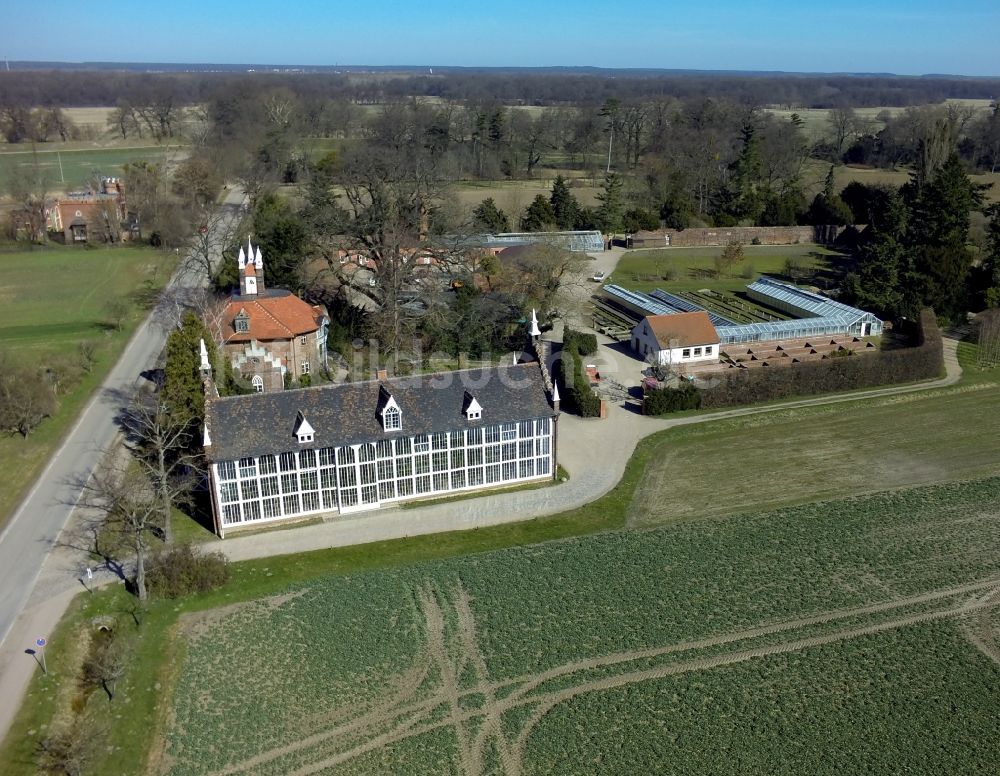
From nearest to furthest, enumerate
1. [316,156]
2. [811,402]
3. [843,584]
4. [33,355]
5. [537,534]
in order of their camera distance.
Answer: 1. [843,584]
2. [537,534]
3. [811,402]
4. [33,355]
5. [316,156]

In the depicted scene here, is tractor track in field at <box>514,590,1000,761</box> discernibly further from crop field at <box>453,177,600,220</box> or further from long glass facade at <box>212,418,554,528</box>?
crop field at <box>453,177,600,220</box>

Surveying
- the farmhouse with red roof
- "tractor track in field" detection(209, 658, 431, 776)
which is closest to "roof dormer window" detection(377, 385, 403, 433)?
"tractor track in field" detection(209, 658, 431, 776)

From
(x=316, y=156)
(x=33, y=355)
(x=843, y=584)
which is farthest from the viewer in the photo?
(x=316, y=156)

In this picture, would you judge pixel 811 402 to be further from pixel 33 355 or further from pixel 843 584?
pixel 33 355

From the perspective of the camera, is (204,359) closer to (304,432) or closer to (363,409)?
(304,432)

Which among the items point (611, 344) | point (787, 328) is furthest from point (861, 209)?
point (611, 344)

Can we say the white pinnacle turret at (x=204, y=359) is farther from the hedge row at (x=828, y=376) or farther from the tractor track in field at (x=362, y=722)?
the hedge row at (x=828, y=376)

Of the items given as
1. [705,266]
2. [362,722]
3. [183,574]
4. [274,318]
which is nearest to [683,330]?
[274,318]

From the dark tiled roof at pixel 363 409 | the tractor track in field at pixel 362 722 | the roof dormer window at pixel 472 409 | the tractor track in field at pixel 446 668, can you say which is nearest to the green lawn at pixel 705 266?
the dark tiled roof at pixel 363 409
